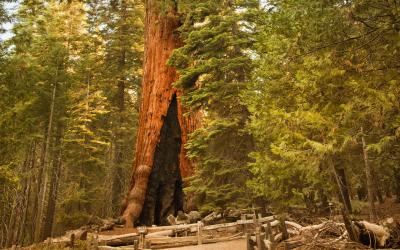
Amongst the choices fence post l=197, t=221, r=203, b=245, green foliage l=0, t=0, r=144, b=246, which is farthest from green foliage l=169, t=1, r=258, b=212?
green foliage l=0, t=0, r=144, b=246

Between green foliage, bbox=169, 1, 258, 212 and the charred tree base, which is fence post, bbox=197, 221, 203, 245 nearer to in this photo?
green foliage, bbox=169, 1, 258, 212

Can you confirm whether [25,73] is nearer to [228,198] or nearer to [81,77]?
[81,77]

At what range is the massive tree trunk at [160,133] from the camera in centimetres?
1500

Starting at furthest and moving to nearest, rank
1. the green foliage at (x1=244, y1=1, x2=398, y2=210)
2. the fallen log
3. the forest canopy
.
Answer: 1. the fallen log
2. the forest canopy
3. the green foliage at (x1=244, y1=1, x2=398, y2=210)

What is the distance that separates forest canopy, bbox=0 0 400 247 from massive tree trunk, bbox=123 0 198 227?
669 mm

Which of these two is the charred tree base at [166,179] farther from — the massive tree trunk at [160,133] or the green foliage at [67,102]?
the green foliage at [67,102]

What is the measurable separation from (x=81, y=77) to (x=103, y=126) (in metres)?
3.53

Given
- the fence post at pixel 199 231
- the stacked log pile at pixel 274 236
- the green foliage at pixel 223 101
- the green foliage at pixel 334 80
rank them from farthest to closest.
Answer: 1. the green foliage at pixel 223 101
2. the fence post at pixel 199 231
3. the stacked log pile at pixel 274 236
4. the green foliage at pixel 334 80

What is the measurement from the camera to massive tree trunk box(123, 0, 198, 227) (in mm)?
15000

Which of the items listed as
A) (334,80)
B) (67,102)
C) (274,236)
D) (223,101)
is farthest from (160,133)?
(334,80)

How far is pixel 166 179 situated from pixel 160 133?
6.81ft

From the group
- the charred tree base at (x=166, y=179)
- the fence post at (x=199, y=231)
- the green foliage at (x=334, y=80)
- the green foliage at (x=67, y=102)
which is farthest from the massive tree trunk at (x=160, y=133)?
the green foliage at (x=334, y=80)

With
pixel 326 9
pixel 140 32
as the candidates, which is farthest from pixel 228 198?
pixel 140 32

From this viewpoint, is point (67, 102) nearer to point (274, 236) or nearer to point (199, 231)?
point (199, 231)
